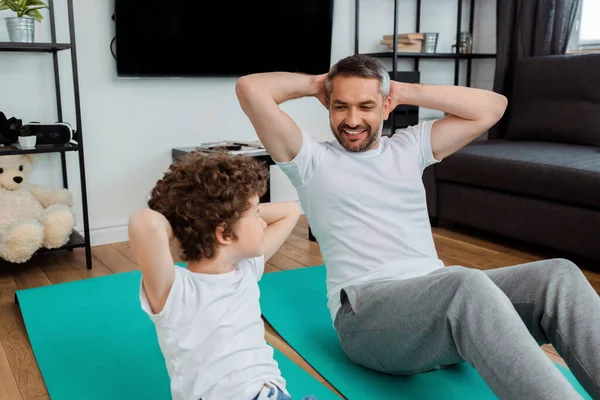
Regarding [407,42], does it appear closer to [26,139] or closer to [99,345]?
[26,139]

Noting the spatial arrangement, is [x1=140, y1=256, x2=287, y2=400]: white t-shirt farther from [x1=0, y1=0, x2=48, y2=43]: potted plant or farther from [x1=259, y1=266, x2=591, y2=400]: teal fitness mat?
[x1=0, y1=0, x2=48, y2=43]: potted plant

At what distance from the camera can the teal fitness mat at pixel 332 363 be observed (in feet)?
4.93

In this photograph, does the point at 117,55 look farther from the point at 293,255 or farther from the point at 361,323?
the point at 361,323

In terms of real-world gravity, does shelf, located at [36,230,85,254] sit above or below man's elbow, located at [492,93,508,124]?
below

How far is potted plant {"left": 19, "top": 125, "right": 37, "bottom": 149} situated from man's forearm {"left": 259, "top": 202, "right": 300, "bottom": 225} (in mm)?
1584

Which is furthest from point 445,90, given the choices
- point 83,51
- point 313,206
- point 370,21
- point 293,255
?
point 370,21

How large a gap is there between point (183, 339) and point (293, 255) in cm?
175

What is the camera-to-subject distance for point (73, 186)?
3000mm

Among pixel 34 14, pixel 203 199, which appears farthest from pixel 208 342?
pixel 34 14

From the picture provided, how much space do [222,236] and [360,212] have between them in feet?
1.68

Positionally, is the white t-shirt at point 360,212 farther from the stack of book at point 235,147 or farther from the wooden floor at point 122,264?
the stack of book at point 235,147

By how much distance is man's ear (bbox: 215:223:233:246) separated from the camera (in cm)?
109

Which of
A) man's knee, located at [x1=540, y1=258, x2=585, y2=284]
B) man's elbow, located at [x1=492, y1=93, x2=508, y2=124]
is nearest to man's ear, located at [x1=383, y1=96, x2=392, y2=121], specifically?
man's elbow, located at [x1=492, y1=93, x2=508, y2=124]

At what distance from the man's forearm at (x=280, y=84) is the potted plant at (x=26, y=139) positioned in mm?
1349
